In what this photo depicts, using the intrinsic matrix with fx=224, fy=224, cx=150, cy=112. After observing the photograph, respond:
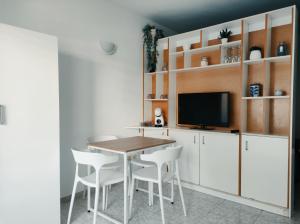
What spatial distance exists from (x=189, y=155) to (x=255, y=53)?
1.76 metres

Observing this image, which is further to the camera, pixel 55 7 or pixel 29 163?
pixel 55 7

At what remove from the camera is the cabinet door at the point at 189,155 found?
3.47m

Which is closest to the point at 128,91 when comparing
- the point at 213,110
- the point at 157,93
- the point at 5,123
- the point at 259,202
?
the point at 157,93

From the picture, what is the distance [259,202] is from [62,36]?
3.38 m

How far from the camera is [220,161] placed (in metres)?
3.22

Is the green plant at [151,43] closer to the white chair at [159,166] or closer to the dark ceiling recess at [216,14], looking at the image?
the dark ceiling recess at [216,14]

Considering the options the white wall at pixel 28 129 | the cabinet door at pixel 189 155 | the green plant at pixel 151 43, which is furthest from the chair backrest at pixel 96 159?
the green plant at pixel 151 43

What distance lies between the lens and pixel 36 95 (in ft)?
7.03

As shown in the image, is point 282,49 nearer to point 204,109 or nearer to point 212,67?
point 212,67

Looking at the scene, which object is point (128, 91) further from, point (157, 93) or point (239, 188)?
point (239, 188)

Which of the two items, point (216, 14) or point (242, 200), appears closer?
point (242, 200)

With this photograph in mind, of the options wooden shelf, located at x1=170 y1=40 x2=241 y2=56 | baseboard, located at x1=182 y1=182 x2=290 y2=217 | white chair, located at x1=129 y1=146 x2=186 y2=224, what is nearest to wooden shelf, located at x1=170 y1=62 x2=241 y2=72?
wooden shelf, located at x1=170 y1=40 x2=241 y2=56

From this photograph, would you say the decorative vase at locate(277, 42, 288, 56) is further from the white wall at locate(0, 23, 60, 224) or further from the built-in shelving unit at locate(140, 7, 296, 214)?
the white wall at locate(0, 23, 60, 224)

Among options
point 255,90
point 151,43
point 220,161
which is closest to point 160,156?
point 220,161
